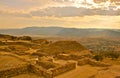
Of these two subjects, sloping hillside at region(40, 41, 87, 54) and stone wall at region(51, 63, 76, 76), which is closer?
stone wall at region(51, 63, 76, 76)

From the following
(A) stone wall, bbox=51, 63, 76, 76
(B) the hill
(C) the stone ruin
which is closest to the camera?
(C) the stone ruin

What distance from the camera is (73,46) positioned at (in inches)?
1574

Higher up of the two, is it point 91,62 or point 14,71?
point 14,71

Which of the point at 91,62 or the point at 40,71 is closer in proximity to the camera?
the point at 40,71

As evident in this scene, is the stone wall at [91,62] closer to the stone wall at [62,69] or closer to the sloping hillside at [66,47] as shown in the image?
the stone wall at [62,69]

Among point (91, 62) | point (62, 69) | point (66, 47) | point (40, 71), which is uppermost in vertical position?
point (40, 71)

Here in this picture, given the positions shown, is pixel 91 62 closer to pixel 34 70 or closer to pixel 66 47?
pixel 34 70

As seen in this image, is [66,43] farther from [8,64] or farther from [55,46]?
[8,64]

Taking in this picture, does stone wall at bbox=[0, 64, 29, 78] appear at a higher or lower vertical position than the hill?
higher

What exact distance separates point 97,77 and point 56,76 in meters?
2.48

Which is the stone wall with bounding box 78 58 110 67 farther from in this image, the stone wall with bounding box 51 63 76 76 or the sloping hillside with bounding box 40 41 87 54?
the sloping hillside with bounding box 40 41 87 54

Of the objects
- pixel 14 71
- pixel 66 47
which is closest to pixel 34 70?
pixel 14 71

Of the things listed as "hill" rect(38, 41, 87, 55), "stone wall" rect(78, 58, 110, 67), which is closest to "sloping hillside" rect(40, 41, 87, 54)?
"hill" rect(38, 41, 87, 55)

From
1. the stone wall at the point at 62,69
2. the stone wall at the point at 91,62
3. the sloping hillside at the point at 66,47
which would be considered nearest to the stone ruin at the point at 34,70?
the stone wall at the point at 62,69
